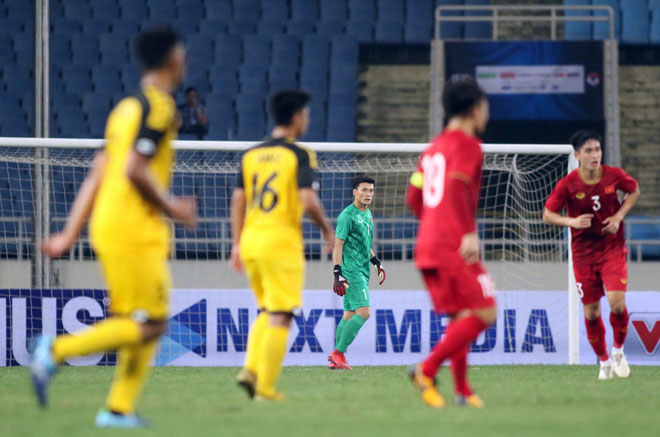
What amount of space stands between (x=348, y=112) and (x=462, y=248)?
13150 mm

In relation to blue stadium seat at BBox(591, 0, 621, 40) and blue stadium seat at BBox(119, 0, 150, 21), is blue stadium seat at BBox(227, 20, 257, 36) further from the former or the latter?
blue stadium seat at BBox(591, 0, 621, 40)

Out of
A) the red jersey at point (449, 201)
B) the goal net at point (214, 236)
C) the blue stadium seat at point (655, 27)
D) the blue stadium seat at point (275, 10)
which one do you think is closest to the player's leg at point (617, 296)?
the goal net at point (214, 236)

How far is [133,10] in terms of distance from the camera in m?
20.2

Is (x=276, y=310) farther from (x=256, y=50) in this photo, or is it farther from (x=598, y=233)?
(x=256, y=50)

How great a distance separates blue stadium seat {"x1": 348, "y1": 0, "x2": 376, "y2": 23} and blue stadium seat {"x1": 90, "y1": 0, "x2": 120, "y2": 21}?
4784 mm

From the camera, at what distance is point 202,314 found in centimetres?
1181

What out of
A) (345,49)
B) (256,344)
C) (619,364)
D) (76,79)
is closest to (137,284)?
(256,344)

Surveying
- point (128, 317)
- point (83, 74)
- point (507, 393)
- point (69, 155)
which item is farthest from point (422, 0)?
point (128, 317)

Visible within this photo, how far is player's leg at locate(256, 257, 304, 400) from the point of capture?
239 inches

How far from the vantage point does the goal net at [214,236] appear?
1155 centimetres

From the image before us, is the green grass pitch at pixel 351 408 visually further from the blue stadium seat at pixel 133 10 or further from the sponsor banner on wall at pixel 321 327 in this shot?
the blue stadium seat at pixel 133 10

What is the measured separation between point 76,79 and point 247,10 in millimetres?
3715

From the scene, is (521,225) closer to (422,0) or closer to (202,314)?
(202,314)

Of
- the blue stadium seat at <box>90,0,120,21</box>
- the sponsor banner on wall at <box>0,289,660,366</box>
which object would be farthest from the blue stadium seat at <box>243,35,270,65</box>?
the sponsor banner on wall at <box>0,289,660,366</box>
